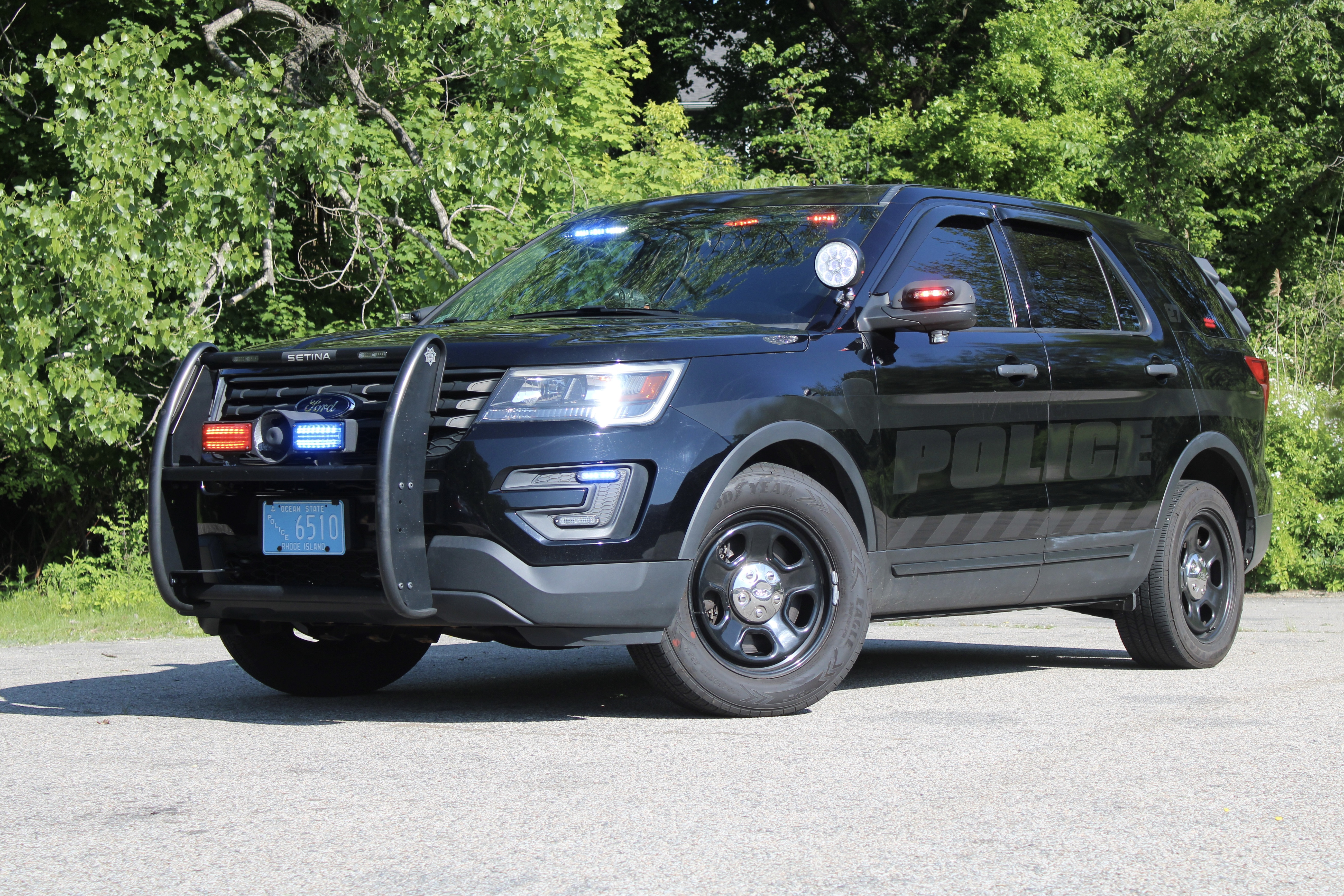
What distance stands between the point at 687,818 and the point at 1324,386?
15238 millimetres

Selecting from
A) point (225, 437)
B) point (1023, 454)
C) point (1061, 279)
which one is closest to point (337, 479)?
point (225, 437)

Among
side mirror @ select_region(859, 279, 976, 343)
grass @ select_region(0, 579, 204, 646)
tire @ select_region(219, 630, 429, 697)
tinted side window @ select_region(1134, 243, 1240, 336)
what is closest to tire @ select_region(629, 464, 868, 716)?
side mirror @ select_region(859, 279, 976, 343)

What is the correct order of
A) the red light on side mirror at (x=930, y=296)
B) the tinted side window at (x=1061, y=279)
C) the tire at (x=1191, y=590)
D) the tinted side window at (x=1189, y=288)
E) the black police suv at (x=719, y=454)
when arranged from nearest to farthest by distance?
the black police suv at (x=719, y=454)
the red light on side mirror at (x=930, y=296)
the tinted side window at (x=1061, y=279)
the tire at (x=1191, y=590)
the tinted side window at (x=1189, y=288)

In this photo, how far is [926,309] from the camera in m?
5.79

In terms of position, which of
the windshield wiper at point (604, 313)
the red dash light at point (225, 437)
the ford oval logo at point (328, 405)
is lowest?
the red dash light at point (225, 437)

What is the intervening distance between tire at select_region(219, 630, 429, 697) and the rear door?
2.60 meters

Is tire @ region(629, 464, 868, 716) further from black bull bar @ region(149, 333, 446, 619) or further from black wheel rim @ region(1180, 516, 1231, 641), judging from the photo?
black wheel rim @ region(1180, 516, 1231, 641)

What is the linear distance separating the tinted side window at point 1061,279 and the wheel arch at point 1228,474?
0.75 meters

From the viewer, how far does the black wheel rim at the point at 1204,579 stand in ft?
24.1

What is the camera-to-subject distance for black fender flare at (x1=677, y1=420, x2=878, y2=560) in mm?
5102

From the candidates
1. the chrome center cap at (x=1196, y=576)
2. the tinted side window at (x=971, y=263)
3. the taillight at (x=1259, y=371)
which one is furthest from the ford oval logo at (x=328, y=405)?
the taillight at (x=1259, y=371)

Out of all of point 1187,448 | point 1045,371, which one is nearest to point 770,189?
point 1045,371

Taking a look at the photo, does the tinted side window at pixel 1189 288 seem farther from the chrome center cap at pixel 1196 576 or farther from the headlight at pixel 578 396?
the headlight at pixel 578 396

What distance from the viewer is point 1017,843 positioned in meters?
3.64
